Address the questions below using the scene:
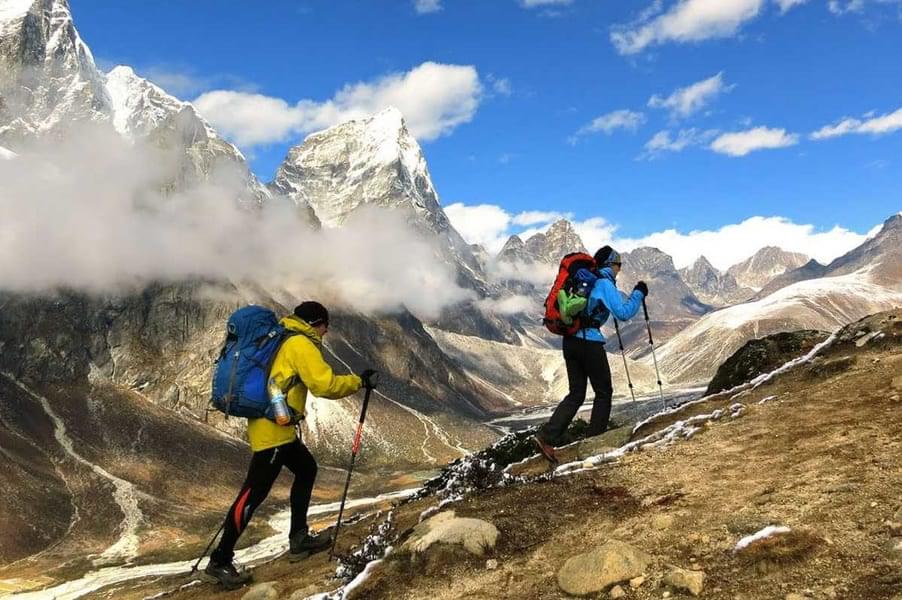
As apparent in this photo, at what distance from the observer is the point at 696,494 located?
9.11 meters

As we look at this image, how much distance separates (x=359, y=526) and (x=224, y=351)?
5.27m

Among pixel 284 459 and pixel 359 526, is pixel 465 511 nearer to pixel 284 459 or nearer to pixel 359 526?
pixel 284 459

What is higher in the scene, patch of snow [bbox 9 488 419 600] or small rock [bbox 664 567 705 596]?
small rock [bbox 664 567 705 596]

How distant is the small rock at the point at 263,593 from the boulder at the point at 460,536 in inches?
98.0

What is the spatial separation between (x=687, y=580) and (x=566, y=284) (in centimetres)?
745

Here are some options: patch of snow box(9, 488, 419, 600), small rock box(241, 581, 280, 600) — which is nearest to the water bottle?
small rock box(241, 581, 280, 600)

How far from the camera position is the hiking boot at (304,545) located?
40.3 feet

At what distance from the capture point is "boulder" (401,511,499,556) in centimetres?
884

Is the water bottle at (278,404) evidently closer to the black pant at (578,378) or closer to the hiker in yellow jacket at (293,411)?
the hiker in yellow jacket at (293,411)

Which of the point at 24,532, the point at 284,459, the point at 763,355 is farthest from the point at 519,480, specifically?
the point at 24,532

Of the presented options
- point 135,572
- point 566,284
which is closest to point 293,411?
point 566,284

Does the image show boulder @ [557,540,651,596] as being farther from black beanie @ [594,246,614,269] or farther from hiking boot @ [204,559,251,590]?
black beanie @ [594,246,614,269]

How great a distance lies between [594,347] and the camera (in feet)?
43.3

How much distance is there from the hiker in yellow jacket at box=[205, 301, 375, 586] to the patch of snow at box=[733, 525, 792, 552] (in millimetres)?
6274
